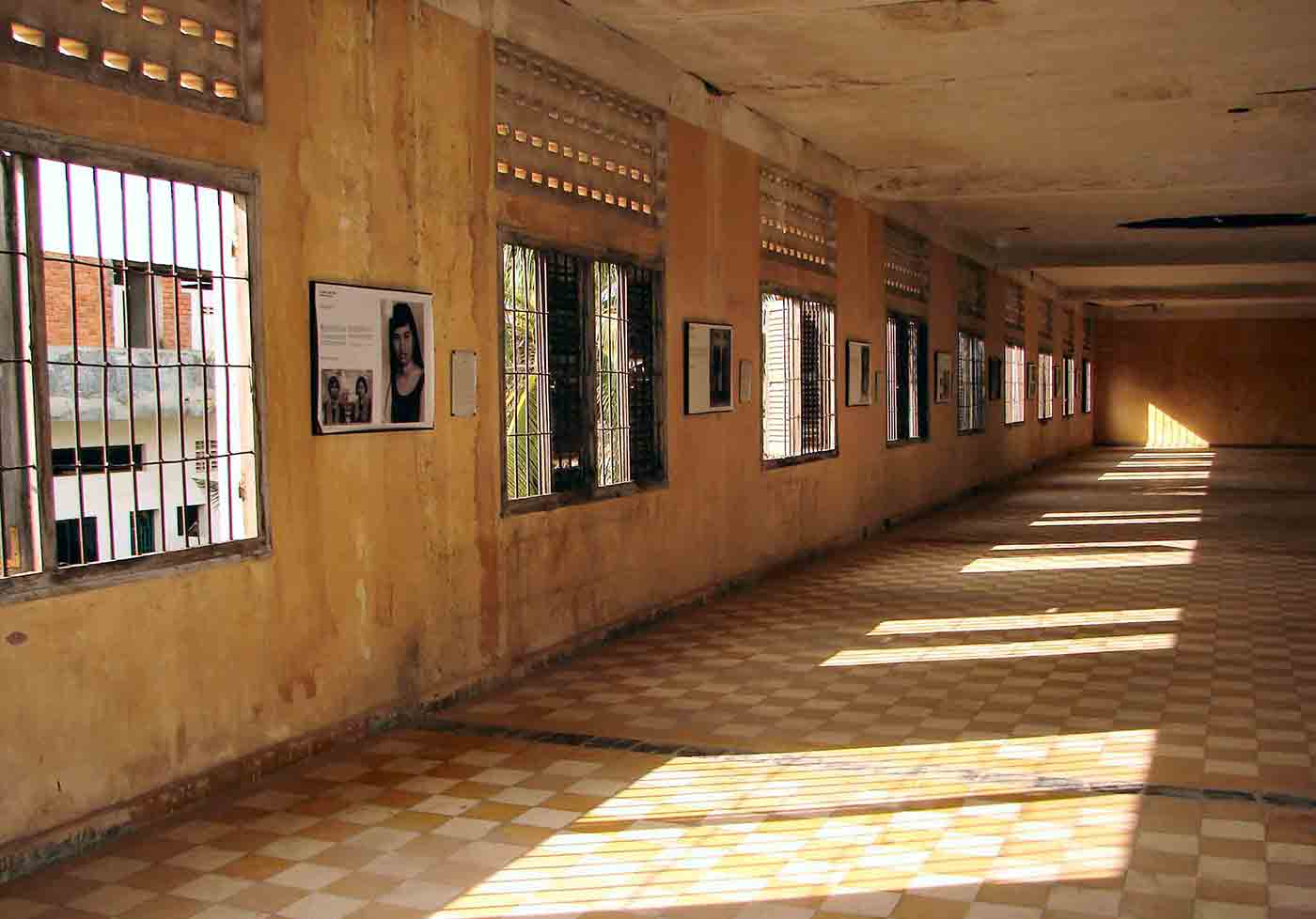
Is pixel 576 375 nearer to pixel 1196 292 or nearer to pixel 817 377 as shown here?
pixel 817 377

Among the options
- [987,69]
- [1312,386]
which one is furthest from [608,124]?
[1312,386]

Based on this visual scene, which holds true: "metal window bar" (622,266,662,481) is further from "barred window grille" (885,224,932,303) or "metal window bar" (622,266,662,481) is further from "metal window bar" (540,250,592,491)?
"barred window grille" (885,224,932,303)

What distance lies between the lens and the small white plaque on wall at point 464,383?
614 cm

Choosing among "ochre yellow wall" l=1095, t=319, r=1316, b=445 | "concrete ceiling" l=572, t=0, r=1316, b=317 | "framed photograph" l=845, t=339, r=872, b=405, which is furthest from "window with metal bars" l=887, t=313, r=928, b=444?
"ochre yellow wall" l=1095, t=319, r=1316, b=445

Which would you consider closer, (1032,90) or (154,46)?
(154,46)

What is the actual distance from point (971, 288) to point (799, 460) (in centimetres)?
787

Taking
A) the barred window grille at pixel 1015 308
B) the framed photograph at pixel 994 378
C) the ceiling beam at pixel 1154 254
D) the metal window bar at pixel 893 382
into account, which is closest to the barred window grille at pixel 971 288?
the ceiling beam at pixel 1154 254

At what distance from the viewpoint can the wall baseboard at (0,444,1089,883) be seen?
402 centimetres

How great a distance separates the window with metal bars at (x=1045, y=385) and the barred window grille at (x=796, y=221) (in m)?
13.1

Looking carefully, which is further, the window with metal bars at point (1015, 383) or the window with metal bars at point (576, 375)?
the window with metal bars at point (1015, 383)

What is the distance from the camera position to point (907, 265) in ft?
47.6

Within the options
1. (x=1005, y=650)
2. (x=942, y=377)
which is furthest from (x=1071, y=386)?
(x=1005, y=650)

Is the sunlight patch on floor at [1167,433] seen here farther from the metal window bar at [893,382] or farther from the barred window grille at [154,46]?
the barred window grille at [154,46]

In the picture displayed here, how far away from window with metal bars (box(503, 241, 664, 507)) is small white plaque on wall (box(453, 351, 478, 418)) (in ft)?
1.12
